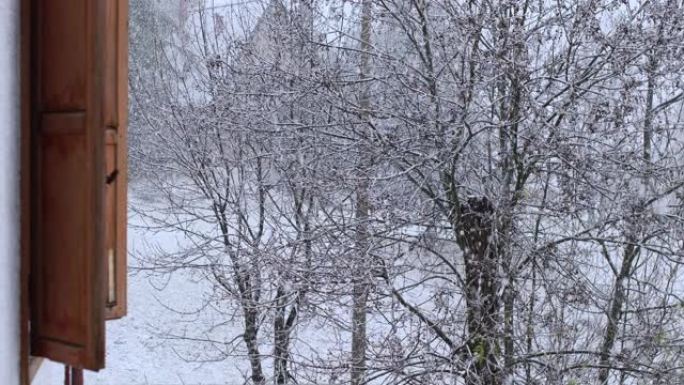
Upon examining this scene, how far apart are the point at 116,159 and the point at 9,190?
0.45 m

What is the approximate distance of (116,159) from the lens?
2.30 meters

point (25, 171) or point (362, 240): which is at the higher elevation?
point (25, 171)

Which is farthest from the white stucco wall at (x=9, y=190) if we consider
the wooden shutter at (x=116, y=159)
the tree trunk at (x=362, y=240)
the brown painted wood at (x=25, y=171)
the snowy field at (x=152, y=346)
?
the snowy field at (x=152, y=346)

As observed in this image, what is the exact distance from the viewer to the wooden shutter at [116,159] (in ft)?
7.41

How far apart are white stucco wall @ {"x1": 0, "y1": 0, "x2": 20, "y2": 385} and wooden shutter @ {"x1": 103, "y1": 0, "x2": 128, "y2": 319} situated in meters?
0.33

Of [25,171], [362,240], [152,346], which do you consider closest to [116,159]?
[25,171]

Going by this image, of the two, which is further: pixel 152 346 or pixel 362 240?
pixel 152 346

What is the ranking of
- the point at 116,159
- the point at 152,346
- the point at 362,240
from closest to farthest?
1. the point at 116,159
2. the point at 362,240
3. the point at 152,346

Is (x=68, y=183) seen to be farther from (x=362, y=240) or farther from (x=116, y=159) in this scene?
(x=362, y=240)

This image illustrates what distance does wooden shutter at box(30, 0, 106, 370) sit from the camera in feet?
5.95

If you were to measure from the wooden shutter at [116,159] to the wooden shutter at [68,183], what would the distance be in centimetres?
25

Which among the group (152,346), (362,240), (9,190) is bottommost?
(152,346)

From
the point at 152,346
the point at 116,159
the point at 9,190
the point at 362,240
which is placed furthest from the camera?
the point at 152,346

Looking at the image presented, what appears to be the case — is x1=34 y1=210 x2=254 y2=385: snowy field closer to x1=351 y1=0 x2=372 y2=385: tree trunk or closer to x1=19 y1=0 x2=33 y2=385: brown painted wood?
x1=351 y1=0 x2=372 y2=385: tree trunk
